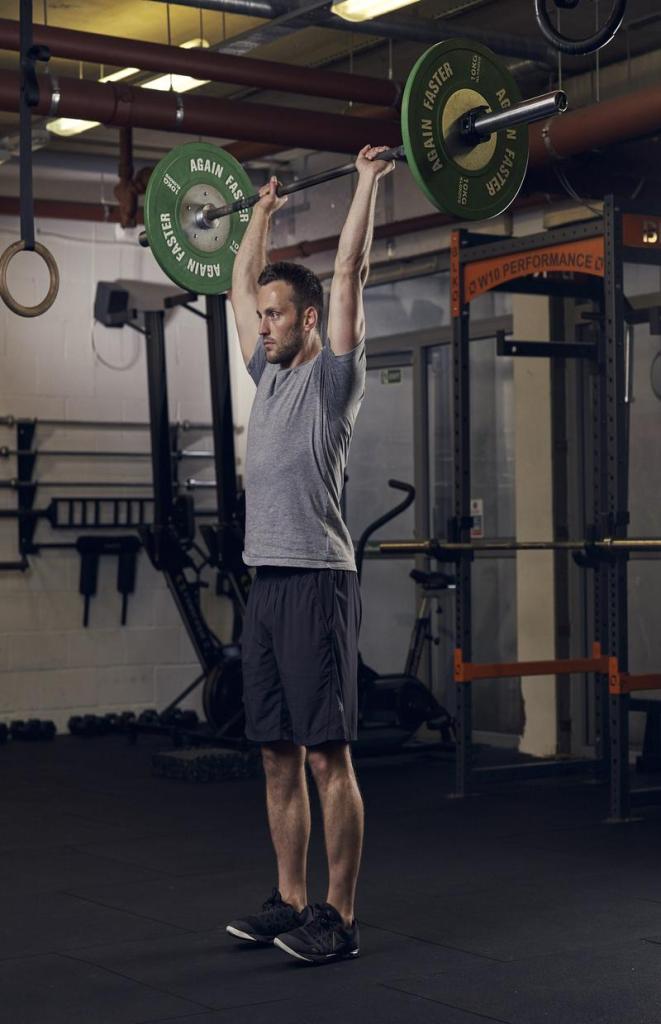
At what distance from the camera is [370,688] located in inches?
236

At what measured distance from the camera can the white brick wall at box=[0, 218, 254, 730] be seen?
7.12 m

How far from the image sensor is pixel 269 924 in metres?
3.05

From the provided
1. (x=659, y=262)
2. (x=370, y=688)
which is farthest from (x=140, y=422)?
(x=659, y=262)

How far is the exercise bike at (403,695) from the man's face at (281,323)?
112 inches

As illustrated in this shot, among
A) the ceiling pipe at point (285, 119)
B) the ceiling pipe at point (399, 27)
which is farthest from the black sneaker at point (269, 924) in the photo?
the ceiling pipe at point (285, 119)

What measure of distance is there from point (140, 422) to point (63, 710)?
151 centimetres

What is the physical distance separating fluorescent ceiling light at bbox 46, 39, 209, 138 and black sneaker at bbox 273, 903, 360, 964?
347 cm

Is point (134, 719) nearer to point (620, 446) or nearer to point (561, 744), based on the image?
point (561, 744)

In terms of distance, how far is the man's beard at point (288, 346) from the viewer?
9.89 feet

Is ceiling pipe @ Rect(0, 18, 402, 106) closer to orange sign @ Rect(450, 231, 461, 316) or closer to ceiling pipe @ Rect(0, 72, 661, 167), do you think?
ceiling pipe @ Rect(0, 72, 661, 167)

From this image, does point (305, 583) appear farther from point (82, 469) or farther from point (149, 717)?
point (82, 469)

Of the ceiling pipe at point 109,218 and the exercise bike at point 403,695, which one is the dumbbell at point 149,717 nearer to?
the exercise bike at point 403,695

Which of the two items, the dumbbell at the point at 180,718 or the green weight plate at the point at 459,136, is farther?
the dumbbell at the point at 180,718

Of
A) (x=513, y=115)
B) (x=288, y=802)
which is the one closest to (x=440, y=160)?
(x=513, y=115)
